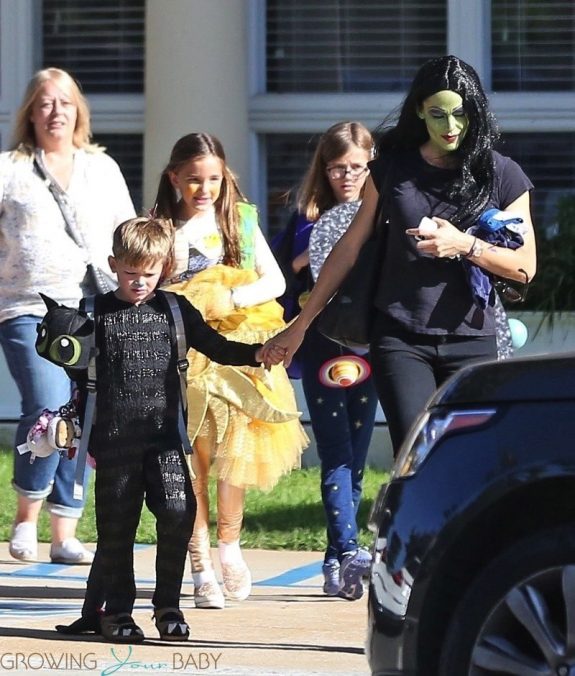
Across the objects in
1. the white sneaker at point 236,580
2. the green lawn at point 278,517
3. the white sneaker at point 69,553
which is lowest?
the green lawn at point 278,517

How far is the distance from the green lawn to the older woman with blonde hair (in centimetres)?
91

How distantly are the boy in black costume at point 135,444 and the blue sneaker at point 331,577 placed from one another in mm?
1042

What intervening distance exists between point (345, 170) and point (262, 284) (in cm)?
65

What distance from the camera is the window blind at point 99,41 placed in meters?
11.3

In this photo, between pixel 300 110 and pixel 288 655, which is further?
pixel 300 110

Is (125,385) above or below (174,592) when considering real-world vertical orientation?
above

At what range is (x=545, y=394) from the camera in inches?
157

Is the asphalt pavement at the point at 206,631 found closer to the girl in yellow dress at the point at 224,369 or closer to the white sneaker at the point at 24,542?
the white sneaker at the point at 24,542

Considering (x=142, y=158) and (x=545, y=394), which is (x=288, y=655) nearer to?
(x=545, y=394)

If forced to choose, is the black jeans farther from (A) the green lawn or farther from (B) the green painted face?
(A) the green lawn

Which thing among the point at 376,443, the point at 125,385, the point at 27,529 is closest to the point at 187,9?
the point at 376,443

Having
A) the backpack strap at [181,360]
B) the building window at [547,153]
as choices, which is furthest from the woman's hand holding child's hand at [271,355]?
the building window at [547,153]

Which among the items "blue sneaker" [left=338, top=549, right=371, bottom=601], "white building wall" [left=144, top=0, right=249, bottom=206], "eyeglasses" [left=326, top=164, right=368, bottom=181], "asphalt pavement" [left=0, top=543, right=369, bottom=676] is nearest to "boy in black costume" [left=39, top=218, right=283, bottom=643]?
"asphalt pavement" [left=0, top=543, right=369, bottom=676]

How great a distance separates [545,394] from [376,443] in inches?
255
